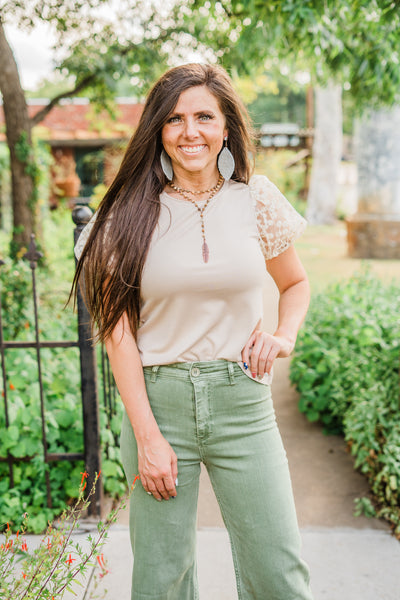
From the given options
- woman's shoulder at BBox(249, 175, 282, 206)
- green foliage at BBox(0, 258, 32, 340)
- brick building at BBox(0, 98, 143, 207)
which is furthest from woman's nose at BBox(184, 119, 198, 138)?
brick building at BBox(0, 98, 143, 207)

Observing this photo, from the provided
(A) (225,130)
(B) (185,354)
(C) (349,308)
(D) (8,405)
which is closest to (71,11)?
(C) (349,308)

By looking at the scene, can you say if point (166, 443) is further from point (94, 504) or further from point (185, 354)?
point (94, 504)

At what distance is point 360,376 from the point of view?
3.44 metres

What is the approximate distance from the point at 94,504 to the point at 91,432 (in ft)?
1.24

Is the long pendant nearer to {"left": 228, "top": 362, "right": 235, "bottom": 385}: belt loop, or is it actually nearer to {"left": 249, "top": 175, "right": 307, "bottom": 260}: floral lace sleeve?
{"left": 249, "top": 175, "right": 307, "bottom": 260}: floral lace sleeve

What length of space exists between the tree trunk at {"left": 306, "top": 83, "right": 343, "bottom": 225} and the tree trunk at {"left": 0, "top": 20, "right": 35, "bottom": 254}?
11.9m

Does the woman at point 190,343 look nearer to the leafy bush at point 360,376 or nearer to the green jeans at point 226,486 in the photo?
the green jeans at point 226,486

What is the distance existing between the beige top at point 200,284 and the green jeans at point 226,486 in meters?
0.06

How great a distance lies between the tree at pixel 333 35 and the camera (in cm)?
352

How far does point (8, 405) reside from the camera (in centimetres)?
298

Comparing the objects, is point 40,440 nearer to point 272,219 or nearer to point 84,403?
point 84,403

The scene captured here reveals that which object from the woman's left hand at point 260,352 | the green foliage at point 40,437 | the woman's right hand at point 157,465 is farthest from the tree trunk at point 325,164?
the woman's right hand at point 157,465

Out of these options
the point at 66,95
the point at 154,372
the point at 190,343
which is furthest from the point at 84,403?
the point at 66,95

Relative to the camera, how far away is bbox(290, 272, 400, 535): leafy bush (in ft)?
9.88
